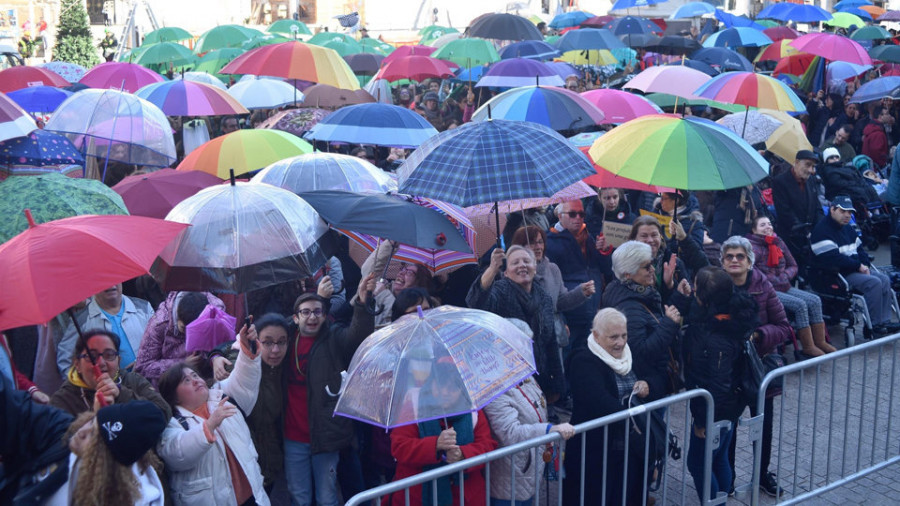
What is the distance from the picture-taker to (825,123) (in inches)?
648

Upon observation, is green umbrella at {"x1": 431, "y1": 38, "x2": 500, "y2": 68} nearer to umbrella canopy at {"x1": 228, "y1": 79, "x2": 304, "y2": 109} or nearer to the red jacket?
umbrella canopy at {"x1": 228, "y1": 79, "x2": 304, "y2": 109}

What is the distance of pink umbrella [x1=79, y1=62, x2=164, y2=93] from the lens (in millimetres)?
12461

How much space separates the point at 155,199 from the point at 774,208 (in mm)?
6124

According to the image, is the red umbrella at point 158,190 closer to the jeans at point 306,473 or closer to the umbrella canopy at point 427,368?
the jeans at point 306,473

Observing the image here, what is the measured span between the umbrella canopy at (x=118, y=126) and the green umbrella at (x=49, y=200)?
2.23m

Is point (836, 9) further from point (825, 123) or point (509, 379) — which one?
point (509, 379)

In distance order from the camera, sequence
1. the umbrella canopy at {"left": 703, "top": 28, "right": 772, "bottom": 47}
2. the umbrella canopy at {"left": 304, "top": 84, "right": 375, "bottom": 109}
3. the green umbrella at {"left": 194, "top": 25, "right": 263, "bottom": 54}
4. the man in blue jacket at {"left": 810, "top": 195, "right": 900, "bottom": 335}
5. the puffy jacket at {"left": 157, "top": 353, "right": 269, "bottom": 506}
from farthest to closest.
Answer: the green umbrella at {"left": 194, "top": 25, "right": 263, "bottom": 54}, the umbrella canopy at {"left": 703, "top": 28, "right": 772, "bottom": 47}, the umbrella canopy at {"left": 304, "top": 84, "right": 375, "bottom": 109}, the man in blue jacket at {"left": 810, "top": 195, "right": 900, "bottom": 335}, the puffy jacket at {"left": 157, "top": 353, "right": 269, "bottom": 506}

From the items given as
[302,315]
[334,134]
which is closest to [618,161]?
[302,315]

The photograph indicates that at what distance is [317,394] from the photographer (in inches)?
203

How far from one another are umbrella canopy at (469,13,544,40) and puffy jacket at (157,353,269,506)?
10.5 meters

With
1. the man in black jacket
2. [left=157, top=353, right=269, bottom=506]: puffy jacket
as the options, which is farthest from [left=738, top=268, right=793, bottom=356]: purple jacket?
[left=157, top=353, right=269, bottom=506]: puffy jacket

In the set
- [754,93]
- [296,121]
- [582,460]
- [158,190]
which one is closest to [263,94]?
[296,121]

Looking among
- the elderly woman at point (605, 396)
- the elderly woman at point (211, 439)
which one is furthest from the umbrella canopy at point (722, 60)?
the elderly woman at point (211, 439)

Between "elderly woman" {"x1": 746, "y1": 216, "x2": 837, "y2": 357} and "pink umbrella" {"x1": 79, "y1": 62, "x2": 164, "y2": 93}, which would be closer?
"elderly woman" {"x1": 746, "y1": 216, "x2": 837, "y2": 357}
